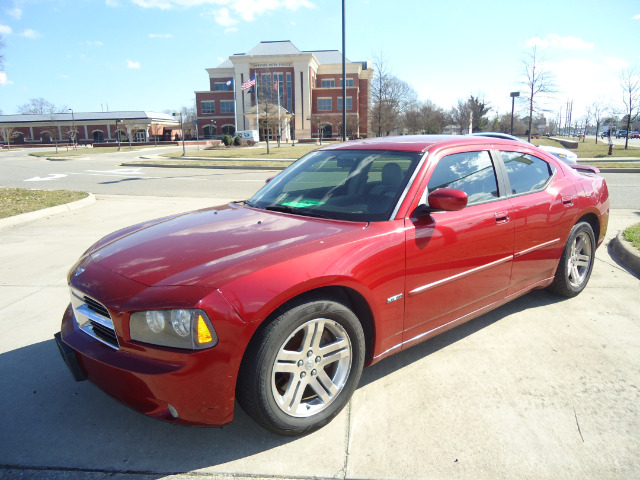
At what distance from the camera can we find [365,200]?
123 inches

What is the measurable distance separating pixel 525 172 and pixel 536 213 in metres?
0.40

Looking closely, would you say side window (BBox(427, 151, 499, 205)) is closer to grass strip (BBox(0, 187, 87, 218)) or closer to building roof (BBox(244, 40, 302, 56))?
grass strip (BBox(0, 187, 87, 218))

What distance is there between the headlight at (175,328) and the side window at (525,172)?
106 inches

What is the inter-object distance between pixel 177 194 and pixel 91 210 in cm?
294

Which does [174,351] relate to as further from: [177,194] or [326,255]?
[177,194]

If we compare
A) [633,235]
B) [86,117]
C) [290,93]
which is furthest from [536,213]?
[86,117]

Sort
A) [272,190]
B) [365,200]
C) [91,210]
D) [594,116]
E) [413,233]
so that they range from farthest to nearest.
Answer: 1. [594,116]
2. [91,210]
3. [272,190]
4. [365,200]
5. [413,233]

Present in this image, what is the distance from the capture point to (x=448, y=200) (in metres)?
2.80

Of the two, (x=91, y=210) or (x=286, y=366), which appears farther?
(x=91, y=210)

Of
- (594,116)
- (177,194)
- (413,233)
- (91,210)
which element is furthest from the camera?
(594,116)

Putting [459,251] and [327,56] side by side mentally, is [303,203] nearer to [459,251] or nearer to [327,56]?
[459,251]

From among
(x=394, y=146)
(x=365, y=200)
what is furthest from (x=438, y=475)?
(x=394, y=146)

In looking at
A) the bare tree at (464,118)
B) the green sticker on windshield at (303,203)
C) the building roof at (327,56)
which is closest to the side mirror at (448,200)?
the green sticker on windshield at (303,203)

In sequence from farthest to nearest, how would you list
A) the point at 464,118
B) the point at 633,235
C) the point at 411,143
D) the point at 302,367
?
the point at 464,118
the point at 633,235
the point at 411,143
the point at 302,367
